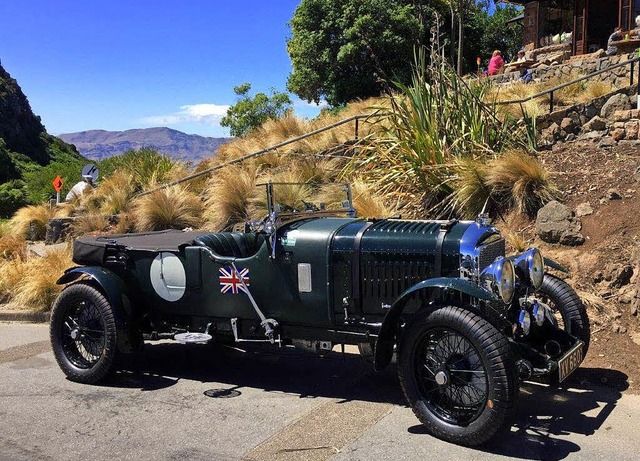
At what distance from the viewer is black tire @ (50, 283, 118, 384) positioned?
5250 millimetres

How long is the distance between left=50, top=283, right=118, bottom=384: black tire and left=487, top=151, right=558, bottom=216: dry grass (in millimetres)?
4877

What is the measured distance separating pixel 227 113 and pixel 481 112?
71.4ft

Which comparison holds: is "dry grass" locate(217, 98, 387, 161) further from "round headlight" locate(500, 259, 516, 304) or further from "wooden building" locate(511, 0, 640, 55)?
"wooden building" locate(511, 0, 640, 55)

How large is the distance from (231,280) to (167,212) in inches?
259

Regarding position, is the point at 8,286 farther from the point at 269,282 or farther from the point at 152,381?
the point at 269,282

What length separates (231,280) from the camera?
501 cm

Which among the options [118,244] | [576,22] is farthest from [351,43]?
[118,244]

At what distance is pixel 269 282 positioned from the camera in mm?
4867

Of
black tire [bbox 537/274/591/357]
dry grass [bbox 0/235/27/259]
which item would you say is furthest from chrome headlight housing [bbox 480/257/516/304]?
dry grass [bbox 0/235/27/259]

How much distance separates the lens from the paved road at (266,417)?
391 cm

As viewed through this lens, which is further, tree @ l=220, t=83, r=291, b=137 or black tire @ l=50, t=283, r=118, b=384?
tree @ l=220, t=83, r=291, b=137

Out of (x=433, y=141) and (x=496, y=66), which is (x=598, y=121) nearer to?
(x=433, y=141)

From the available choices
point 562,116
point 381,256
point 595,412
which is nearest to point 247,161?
point 562,116

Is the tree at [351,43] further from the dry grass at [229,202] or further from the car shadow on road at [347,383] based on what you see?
the car shadow on road at [347,383]
